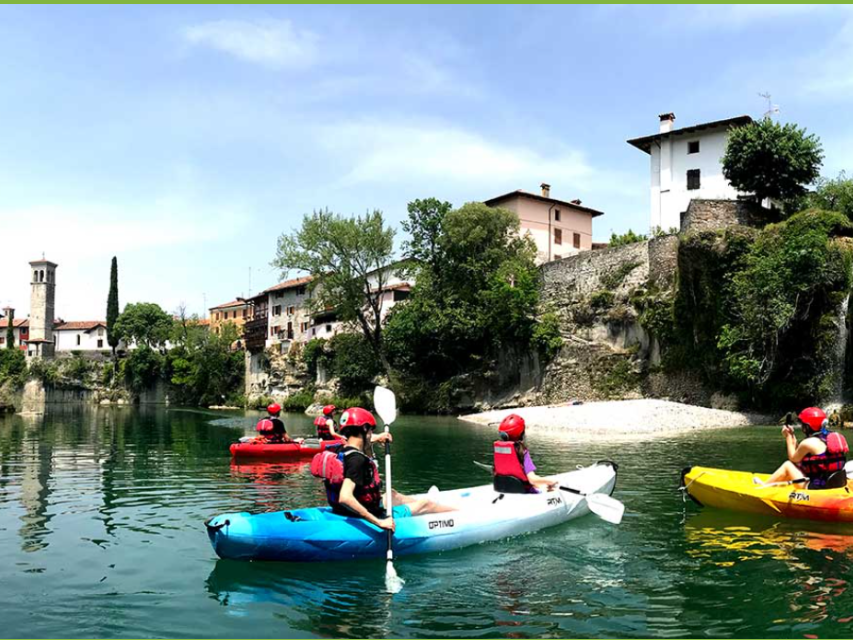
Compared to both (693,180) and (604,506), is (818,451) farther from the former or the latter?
(693,180)

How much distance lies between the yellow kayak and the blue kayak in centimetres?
275

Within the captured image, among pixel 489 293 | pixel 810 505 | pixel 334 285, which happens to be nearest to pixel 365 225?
pixel 334 285

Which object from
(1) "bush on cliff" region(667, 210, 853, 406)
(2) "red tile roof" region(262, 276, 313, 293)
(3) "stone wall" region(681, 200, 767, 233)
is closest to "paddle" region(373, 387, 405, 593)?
(1) "bush on cliff" region(667, 210, 853, 406)

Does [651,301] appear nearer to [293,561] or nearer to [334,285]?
[334,285]

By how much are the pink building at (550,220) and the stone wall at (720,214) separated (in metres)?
13.3

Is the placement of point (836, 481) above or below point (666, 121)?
below

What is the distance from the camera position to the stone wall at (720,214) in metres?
34.2

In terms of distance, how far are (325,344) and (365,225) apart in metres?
13.2

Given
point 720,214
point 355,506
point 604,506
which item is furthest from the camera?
point 720,214

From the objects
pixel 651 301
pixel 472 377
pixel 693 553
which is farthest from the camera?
pixel 472 377

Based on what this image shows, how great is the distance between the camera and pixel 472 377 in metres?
43.4

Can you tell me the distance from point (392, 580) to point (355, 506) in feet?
2.97

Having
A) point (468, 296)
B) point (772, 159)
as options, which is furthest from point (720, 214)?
point (468, 296)

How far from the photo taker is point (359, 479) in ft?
27.1
